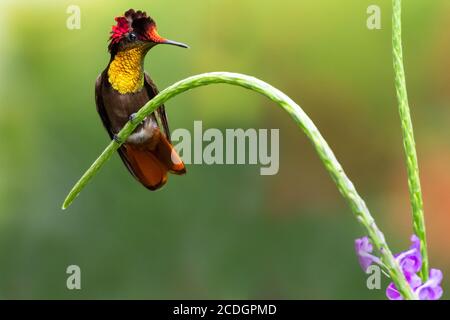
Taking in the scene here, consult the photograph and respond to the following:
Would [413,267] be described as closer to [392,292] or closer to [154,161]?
[392,292]

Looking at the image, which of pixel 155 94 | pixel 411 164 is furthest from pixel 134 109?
pixel 411 164

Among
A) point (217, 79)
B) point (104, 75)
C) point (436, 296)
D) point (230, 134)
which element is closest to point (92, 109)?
point (230, 134)

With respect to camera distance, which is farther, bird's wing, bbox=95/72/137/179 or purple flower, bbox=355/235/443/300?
bird's wing, bbox=95/72/137/179

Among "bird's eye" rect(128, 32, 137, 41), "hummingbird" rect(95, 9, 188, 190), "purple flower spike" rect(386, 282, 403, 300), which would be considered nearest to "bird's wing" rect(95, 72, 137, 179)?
"hummingbird" rect(95, 9, 188, 190)

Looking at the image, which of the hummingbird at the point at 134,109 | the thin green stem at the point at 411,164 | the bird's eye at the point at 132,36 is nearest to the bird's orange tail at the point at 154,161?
the hummingbird at the point at 134,109

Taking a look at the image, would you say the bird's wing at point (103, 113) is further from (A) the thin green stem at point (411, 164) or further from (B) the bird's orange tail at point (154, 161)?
(A) the thin green stem at point (411, 164)

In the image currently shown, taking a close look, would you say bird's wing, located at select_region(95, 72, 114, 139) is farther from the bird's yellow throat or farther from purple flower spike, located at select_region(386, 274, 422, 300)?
purple flower spike, located at select_region(386, 274, 422, 300)

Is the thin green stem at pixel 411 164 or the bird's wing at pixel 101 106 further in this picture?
the bird's wing at pixel 101 106
